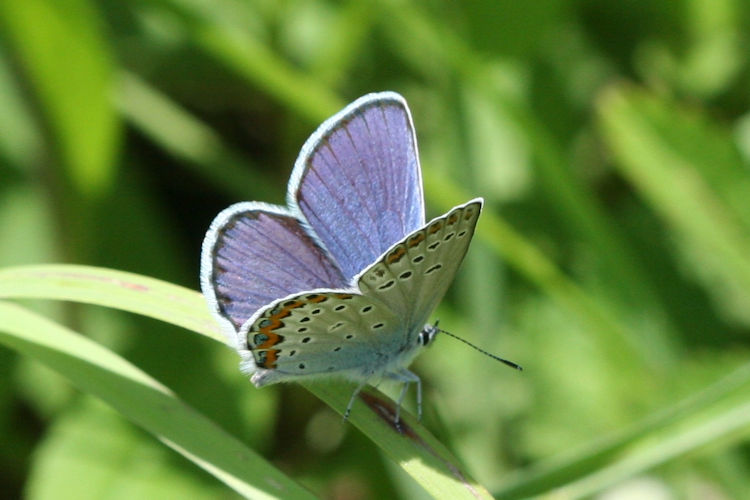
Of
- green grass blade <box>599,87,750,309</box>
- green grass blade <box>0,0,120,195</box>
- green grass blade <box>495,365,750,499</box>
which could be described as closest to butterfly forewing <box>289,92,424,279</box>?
green grass blade <box>495,365,750,499</box>

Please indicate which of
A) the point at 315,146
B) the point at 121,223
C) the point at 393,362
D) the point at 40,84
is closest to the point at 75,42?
the point at 40,84

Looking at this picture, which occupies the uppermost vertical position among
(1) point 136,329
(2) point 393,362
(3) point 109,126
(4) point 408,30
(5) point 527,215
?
(4) point 408,30

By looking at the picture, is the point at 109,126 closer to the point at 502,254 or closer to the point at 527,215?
the point at 502,254

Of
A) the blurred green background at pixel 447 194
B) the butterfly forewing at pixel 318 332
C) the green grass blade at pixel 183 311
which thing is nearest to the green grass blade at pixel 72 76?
the blurred green background at pixel 447 194

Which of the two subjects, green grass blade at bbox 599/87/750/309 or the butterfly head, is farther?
green grass blade at bbox 599/87/750/309

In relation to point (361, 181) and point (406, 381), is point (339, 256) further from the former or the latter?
point (406, 381)

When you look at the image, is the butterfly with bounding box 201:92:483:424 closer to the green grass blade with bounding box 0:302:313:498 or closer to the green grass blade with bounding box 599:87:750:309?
the green grass blade with bounding box 0:302:313:498

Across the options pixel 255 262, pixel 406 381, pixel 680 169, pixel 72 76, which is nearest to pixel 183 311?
pixel 255 262
